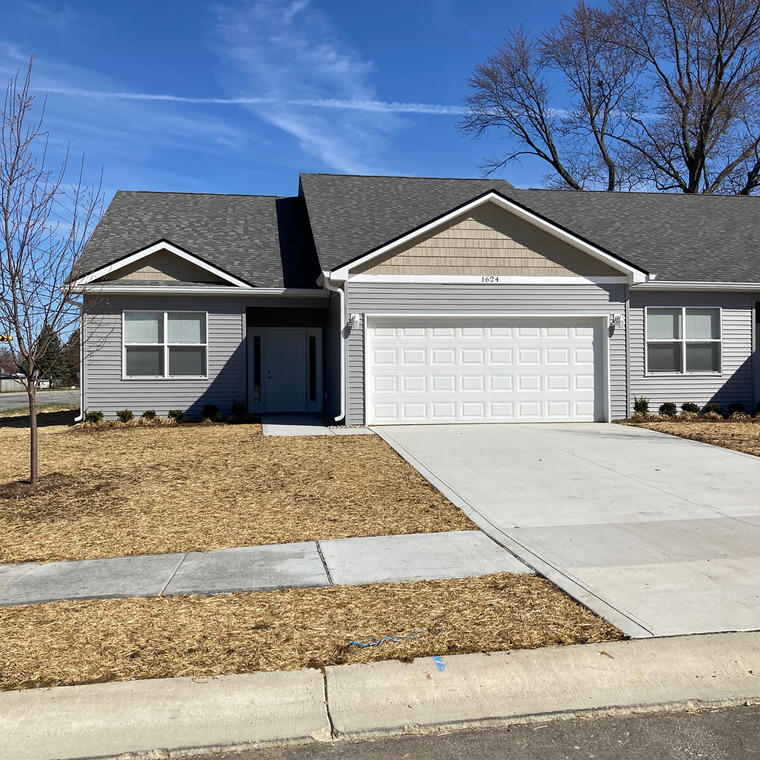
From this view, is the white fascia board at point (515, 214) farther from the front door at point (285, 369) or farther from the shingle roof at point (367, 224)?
the front door at point (285, 369)

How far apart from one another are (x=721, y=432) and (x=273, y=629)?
11.7 metres

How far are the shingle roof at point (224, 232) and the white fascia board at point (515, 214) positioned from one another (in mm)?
2607

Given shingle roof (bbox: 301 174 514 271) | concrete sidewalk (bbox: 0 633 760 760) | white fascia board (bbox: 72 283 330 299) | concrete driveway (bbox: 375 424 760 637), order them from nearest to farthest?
concrete sidewalk (bbox: 0 633 760 760) → concrete driveway (bbox: 375 424 760 637) → white fascia board (bbox: 72 283 330 299) → shingle roof (bbox: 301 174 514 271)

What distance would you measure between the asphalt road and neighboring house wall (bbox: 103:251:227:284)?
13.9 metres

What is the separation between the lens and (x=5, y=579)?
5.44 meters

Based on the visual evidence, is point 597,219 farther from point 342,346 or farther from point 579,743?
point 579,743

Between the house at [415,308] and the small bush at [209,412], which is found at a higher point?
the house at [415,308]

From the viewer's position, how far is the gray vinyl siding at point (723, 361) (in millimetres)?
16250

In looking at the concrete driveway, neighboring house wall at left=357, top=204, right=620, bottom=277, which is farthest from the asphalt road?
neighboring house wall at left=357, top=204, right=620, bottom=277

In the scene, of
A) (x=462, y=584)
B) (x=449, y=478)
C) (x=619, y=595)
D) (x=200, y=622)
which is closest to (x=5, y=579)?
(x=200, y=622)

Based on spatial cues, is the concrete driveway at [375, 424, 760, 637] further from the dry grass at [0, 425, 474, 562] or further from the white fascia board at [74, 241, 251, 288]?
the white fascia board at [74, 241, 251, 288]

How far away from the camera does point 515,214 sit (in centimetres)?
1428

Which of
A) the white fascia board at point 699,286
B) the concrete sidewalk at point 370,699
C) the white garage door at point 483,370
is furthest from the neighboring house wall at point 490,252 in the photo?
the concrete sidewalk at point 370,699

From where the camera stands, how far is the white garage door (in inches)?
565
